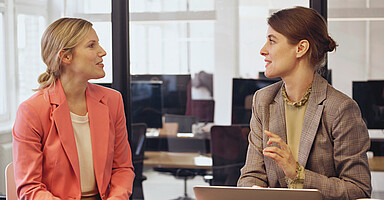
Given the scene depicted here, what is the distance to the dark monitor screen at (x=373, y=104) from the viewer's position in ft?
10.2

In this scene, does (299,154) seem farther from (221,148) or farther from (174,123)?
(174,123)

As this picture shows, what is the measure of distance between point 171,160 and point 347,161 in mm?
1950

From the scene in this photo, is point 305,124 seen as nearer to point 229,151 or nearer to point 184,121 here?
point 229,151

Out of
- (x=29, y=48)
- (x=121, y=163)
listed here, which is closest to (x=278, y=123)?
(x=121, y=163)

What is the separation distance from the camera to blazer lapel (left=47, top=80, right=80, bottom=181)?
6.99ft

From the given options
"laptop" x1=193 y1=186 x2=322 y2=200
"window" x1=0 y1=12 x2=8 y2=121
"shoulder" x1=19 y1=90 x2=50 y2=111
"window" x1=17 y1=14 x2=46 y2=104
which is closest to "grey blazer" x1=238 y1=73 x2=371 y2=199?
"laptop" x1=193 y1=186 x2=322 y2=200

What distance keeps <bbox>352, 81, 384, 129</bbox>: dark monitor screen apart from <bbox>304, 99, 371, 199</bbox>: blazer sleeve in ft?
3.89

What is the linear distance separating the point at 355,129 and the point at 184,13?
77.9 inches

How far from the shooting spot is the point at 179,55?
11.8ft

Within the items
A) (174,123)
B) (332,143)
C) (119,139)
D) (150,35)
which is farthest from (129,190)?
(150,35)

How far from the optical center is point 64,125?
7.06ft

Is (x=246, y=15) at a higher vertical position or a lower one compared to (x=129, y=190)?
higher

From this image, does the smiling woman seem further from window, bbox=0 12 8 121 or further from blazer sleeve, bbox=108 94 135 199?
window, bbox=0 12 8 121

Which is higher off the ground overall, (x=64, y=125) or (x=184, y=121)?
(x=64, y=125)
